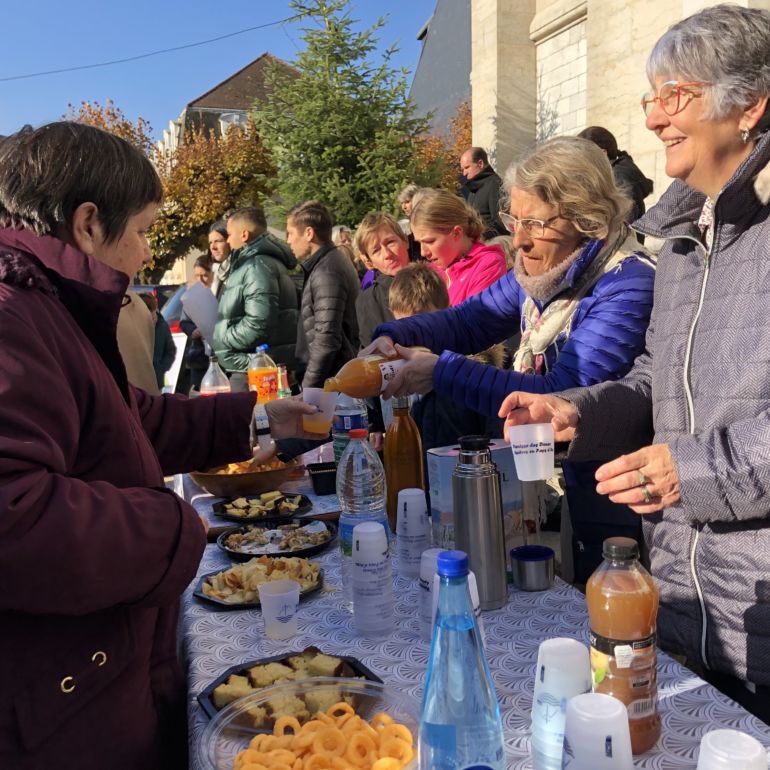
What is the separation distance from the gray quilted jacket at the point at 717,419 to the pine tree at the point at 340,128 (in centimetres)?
1030

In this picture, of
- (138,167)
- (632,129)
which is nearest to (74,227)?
(138,167)

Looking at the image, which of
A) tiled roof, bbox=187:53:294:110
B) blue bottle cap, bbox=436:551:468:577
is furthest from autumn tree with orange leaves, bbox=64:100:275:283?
blue bottle cap, bbox=436:551:468:577

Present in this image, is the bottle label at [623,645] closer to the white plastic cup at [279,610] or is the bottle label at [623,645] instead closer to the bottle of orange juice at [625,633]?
the bottle of orange juice at [625,633]

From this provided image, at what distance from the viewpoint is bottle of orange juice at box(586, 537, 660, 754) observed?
1121 millimetres

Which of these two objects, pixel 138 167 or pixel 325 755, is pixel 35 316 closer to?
pixel 138 167

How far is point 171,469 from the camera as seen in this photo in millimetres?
2148

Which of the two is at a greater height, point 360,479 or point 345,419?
point 345,419

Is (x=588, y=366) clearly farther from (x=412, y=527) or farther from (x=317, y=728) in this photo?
(x=317, y=728)

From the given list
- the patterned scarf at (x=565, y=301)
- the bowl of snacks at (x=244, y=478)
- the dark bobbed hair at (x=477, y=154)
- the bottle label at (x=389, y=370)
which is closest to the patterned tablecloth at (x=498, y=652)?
the bottle label at (x=389, y=370)

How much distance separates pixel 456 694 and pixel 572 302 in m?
1.66

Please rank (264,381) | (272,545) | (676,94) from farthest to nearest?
1. (264,381)
2. (272,545)
3. (676,94)

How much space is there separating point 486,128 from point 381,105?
190cm

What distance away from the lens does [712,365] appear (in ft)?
Result: 5.32

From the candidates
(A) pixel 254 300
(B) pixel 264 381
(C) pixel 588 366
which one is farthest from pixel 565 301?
(A) pixel 254 300
